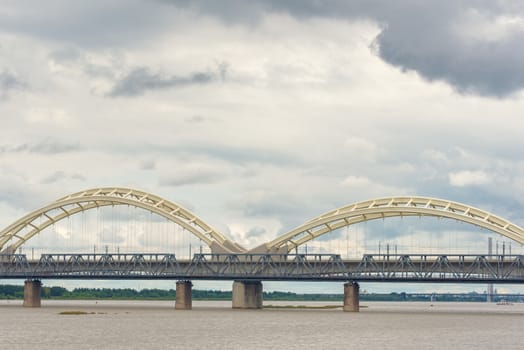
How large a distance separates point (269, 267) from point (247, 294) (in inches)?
187

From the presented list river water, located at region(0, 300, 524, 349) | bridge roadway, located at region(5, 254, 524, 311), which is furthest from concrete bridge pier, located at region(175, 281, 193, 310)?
river water, located at region(0, 300, 524, 349)

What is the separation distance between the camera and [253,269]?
14312 centimetres

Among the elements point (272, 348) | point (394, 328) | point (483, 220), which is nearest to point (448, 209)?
point (483, 220)

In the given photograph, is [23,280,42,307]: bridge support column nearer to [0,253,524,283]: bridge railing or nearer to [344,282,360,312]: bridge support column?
[0,253,524,283]: bridge railing

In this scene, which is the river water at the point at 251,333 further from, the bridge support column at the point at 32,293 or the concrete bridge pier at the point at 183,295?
the bridge support column at the point at 32,293

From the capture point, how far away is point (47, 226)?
161375 mm

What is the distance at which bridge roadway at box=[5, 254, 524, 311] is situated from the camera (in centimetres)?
13025

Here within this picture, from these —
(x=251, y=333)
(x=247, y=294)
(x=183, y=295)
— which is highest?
(x=247, y=294)

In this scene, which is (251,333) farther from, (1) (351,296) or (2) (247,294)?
(2) (247,294)

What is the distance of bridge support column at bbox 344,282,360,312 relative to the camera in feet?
445

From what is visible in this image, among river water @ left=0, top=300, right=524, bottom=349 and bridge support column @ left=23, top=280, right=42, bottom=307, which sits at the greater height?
bridge support column @ left=23, top=280, right=42, bottom=307

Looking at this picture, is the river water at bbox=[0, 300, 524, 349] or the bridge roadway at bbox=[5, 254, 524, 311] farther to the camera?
the bridge roadway at bbox=[5, 254, 524, 311]

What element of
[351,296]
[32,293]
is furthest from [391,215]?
[32,293]

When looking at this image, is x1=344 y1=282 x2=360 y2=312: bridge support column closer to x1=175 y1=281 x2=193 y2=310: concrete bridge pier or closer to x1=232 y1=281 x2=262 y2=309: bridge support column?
x1=232 y1=281 x2=262 y2=309: bridge support column
